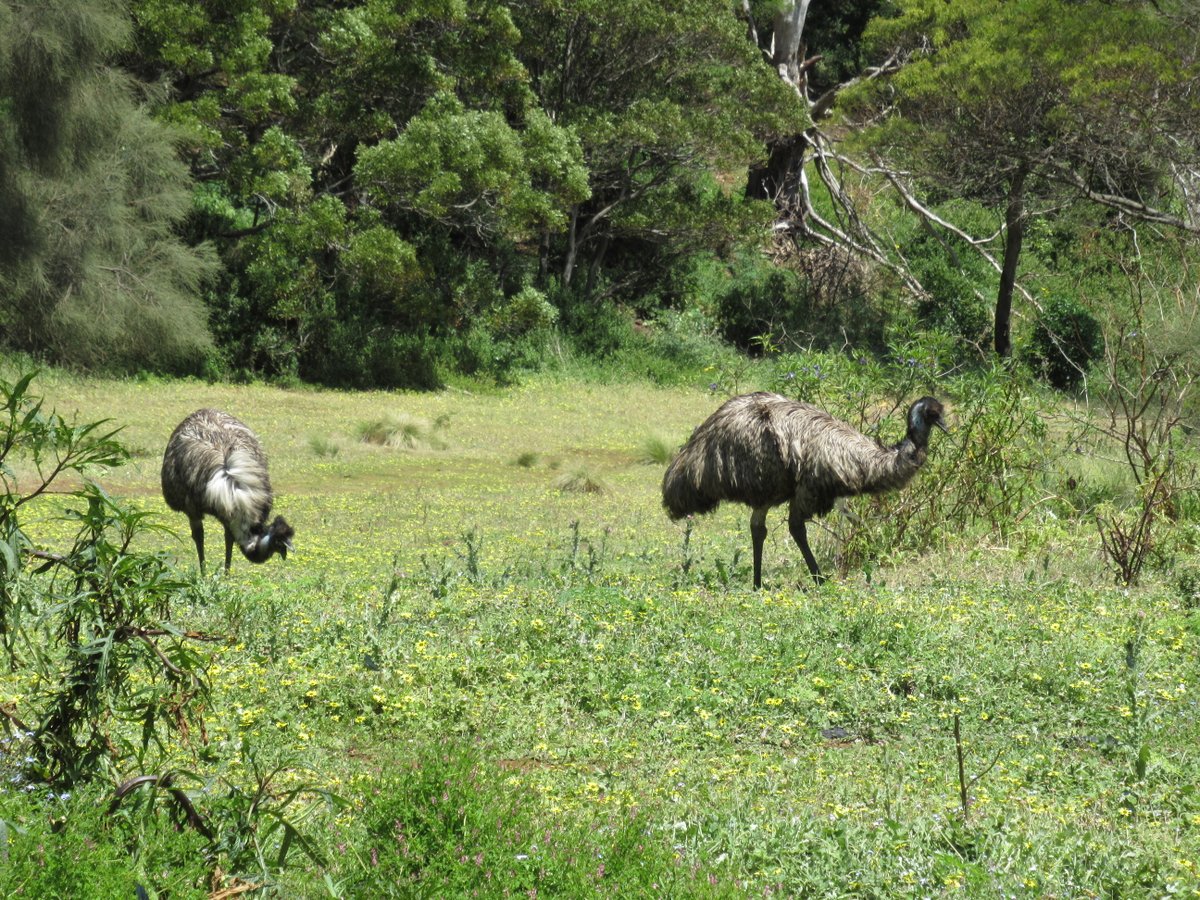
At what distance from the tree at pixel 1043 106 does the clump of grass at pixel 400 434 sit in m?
9.99

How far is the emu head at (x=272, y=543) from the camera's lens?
431 inches

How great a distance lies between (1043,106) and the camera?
23469 mm

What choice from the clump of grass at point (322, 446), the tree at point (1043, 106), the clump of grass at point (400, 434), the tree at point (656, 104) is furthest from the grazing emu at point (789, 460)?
the tree at point (656, 104)

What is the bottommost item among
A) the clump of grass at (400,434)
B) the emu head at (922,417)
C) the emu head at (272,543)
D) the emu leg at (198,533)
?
the clump of grass at (400,434)

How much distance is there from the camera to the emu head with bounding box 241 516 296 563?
10.9m

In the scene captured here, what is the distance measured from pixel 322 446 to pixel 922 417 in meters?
10.1

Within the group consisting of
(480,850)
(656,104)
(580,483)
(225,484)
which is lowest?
(580,483)

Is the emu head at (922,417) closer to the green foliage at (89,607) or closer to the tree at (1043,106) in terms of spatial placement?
the green foliage at (89,607)

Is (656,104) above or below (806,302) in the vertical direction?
above

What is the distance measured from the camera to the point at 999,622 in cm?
795

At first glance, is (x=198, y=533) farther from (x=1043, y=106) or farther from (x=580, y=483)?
(x=1043, y=106)

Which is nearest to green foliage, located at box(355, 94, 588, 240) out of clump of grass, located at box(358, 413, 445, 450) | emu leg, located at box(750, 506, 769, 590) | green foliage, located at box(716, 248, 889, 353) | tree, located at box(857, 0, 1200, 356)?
clump of grass, located at box(358, 413, 445, 450)

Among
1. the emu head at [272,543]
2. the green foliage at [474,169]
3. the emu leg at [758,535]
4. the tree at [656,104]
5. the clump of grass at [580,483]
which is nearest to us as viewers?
the emu leg at [758,535]

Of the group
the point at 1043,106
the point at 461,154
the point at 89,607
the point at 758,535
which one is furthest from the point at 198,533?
the point at 1043,106
